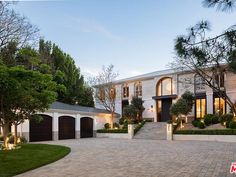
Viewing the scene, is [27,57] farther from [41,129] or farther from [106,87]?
[106,87]

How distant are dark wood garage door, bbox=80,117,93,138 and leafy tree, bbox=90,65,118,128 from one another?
4.40 metres

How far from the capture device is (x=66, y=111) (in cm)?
2789

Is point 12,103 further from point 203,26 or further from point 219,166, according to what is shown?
point 203,26

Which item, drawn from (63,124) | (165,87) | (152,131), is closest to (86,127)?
(63,124)

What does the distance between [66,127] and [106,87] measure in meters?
9.15

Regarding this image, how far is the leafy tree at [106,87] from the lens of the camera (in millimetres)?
35625

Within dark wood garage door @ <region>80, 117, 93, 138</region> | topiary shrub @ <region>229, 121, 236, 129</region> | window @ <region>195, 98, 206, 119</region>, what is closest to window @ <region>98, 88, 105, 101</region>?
dark wood garage door @ <region>80, 117, 93, 138</region>

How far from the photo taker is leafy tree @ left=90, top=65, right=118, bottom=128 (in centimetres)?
3562

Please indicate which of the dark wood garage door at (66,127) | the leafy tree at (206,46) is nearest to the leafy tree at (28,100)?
the leafy tree at (206,46)

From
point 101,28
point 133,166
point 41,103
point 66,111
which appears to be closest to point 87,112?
point 66,111

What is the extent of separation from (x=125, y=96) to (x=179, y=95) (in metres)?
7.96

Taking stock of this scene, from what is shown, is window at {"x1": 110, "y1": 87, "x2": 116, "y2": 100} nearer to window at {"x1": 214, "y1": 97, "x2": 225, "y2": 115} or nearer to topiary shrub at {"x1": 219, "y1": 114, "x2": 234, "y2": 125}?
window at {"x1": 214, "y1": 97, "x2": 225, "y2": 115}

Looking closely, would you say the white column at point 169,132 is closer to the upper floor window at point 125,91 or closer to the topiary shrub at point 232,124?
the topiary shrub at point 232,124

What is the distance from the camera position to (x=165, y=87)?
34219 millimetres
